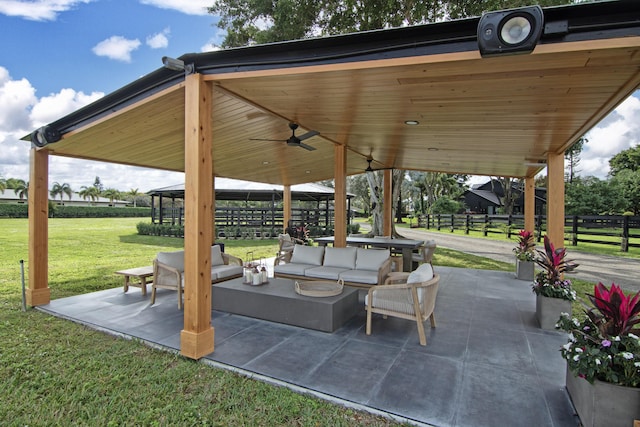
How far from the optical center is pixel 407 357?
334cm

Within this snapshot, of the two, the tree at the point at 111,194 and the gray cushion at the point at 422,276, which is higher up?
the tree at the point at 111,194

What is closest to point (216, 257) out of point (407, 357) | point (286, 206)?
point (407, 357)

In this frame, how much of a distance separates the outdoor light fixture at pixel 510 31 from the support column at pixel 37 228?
247 inches

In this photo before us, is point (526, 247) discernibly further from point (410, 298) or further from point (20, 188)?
point (20, 188)

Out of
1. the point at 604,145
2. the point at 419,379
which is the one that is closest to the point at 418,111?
the point at 419,379

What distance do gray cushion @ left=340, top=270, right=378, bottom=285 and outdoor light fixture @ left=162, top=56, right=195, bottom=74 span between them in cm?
355

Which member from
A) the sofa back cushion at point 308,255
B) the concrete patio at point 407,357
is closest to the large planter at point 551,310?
the concrete patio at point 407,357

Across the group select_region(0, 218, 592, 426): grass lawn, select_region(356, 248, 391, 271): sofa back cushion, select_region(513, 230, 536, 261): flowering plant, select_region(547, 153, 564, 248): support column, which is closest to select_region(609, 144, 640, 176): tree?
select_region(513, 230, 536, 261): flowering plant

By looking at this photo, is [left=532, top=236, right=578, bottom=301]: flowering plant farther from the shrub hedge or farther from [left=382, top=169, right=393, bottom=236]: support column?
the shrub hedge

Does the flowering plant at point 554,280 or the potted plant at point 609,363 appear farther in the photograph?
the flowering plant at point 554,280

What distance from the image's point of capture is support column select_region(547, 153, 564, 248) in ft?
17.3

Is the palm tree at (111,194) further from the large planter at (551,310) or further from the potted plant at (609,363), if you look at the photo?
the potted plant at (609,363)

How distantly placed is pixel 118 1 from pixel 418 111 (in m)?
9.61

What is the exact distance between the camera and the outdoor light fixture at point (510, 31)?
206 cm
